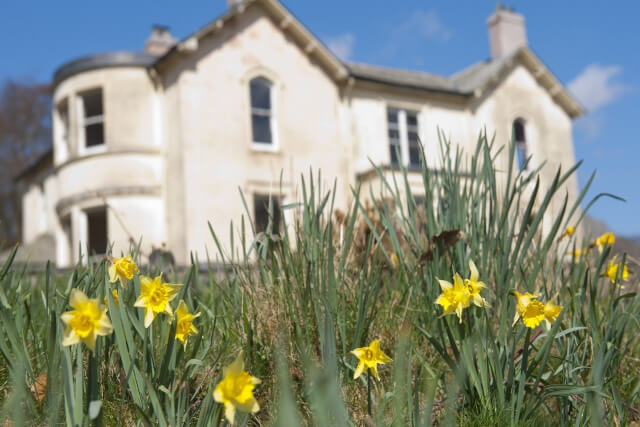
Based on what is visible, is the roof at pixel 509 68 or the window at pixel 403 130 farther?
the roof at pixel 509 68

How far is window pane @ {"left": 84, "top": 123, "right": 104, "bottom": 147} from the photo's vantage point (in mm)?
19164

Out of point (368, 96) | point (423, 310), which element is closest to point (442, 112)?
point (368, 96)

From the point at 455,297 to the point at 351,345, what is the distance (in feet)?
1.54

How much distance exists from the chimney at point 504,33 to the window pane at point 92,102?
1325 cm

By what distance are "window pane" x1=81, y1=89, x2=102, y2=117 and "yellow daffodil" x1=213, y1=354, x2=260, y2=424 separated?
18.1 m

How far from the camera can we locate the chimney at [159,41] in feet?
68.2

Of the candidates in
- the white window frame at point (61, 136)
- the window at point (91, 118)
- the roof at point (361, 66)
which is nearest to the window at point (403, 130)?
the roof at point (361, 66)

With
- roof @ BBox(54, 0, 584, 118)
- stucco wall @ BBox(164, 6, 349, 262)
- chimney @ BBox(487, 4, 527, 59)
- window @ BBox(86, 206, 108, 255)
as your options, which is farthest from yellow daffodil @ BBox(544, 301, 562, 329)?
chimney @ BBox(487, 4, 527, 59)

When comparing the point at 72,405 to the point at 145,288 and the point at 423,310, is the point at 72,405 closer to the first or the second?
the point at 145,288

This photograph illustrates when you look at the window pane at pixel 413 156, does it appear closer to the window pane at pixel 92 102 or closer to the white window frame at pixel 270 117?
the white window frame at pixel 270 117

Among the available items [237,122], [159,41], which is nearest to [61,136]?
[159,41]

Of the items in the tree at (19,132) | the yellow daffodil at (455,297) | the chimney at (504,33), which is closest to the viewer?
the yellow daffodil at (455,297)

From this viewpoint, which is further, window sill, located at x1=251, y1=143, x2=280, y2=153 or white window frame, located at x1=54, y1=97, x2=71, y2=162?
white window frame, located at x1=54, y1=97, x2=71, y2=162

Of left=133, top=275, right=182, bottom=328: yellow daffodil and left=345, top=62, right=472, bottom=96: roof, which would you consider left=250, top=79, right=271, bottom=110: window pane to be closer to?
left=345, top=62, right=472, bottom=96: roof
